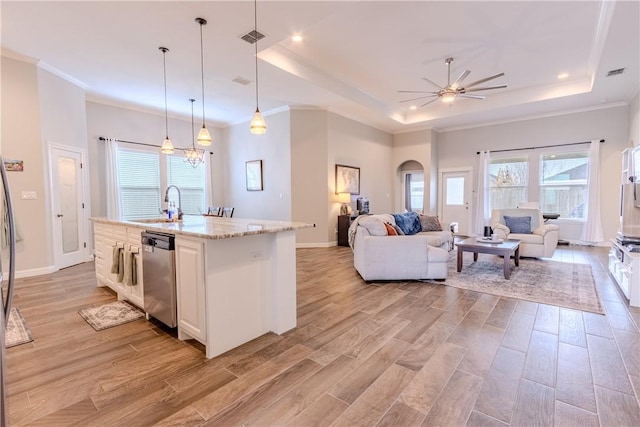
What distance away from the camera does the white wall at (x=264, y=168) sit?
264 inches

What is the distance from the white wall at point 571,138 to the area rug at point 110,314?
26.5 ft

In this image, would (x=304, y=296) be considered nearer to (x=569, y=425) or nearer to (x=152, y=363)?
(x=152, y=363)

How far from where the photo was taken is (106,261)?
142 inches

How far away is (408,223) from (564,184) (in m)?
4.40

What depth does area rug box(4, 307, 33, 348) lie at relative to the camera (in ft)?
8.02

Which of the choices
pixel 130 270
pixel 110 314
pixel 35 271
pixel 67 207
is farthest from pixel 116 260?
pixel 67 207

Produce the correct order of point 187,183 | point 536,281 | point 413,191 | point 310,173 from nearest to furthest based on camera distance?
point 536,281 → point 310,173 → point 187,183 → point 413,191

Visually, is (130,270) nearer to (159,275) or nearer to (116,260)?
(116,260)

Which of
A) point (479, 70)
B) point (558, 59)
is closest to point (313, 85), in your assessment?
point (479, 70)

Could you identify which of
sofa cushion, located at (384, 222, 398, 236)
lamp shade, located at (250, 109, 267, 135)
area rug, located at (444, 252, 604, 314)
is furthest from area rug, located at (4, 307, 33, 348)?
area rug, located at (444, 252, 604, 314)

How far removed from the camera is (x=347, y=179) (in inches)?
283

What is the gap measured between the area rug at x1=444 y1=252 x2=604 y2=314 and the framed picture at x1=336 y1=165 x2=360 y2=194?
295 cm

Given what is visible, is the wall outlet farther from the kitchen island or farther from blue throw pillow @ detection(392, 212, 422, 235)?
blue throw pillow @ detection(392, 212, 422, 235)

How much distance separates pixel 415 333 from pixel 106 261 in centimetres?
364
